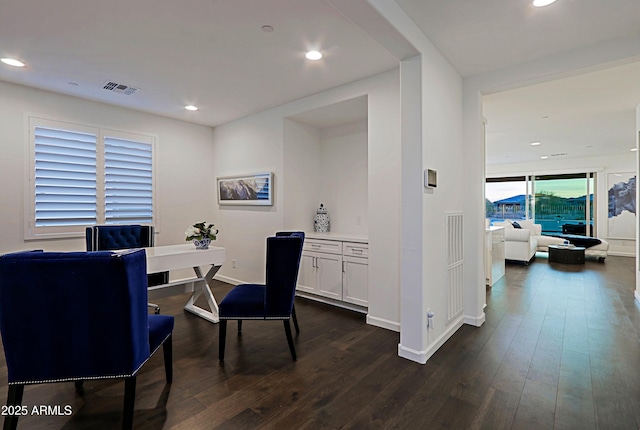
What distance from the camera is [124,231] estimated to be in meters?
3.79

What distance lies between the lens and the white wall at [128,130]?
365 centimetres

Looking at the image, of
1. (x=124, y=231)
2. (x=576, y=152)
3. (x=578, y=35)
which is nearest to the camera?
(x=578, y=35)

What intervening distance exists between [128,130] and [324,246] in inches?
133

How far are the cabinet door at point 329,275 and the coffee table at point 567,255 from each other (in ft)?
19.7

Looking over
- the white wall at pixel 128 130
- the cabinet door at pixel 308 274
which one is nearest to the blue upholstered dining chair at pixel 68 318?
the cabinet door at pixel 308 274

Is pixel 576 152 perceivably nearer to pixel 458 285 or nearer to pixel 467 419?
pixel 458 285

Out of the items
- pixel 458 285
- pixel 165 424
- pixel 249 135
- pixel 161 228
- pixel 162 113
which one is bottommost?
pixel 165 424

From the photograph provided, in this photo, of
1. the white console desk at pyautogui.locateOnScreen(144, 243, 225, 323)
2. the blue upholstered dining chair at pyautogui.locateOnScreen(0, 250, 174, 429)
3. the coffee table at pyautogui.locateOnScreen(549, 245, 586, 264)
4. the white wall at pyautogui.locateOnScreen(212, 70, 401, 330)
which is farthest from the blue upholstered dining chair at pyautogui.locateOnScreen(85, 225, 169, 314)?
the coffee table at pyautogui.locateOnScreen(549, 245, 586, 264)

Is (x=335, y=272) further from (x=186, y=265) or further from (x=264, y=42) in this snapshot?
(x=264, y=42)

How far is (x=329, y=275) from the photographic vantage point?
4.00m

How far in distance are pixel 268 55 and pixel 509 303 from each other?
163 inches

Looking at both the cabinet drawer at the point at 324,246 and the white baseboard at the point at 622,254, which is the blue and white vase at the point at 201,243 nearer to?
the cabinet drawer at the point at 324,246

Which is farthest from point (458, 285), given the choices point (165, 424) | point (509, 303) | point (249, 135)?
point (249, 135)

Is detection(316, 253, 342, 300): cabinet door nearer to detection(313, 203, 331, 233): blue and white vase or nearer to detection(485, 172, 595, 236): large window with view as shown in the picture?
detection(313, 203, 331, 233): blue and white vase
